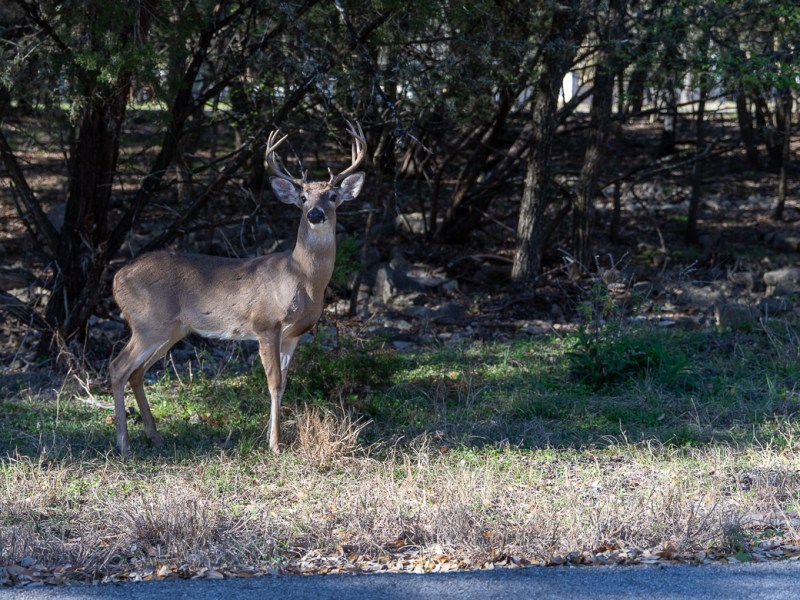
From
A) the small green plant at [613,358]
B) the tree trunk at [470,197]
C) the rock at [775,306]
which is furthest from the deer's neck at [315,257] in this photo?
the tree trunk at [470,197]

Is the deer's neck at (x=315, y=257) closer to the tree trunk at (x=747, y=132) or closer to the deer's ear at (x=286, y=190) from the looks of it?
the deer's ear at (x=286, y=190)

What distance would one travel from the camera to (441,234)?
51.5 feet

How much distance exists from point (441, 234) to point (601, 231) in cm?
279

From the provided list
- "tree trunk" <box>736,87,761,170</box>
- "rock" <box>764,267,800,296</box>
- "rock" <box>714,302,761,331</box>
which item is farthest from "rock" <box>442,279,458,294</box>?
"tree trunk" <box>736,87,761,170</box>

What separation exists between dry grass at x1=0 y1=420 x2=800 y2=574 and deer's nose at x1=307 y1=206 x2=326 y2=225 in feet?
4.81

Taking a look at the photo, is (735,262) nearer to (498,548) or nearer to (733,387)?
(733,387)

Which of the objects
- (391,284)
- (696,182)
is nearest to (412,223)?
(391,284)

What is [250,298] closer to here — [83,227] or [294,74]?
[83,227]

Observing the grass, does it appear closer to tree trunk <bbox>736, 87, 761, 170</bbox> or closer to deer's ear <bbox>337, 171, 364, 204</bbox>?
deer's ear <bbox>337, 171, 364, 204</bbox>

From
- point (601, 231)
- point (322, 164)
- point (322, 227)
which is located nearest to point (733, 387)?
point (322, 227)

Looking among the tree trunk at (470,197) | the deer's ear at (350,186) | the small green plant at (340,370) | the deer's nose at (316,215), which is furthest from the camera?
the tree trunk at (470,197)

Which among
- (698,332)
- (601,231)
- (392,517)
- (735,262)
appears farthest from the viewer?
(601,231)

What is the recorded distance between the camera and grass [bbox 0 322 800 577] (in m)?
5.83

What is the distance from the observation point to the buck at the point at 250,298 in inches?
319
